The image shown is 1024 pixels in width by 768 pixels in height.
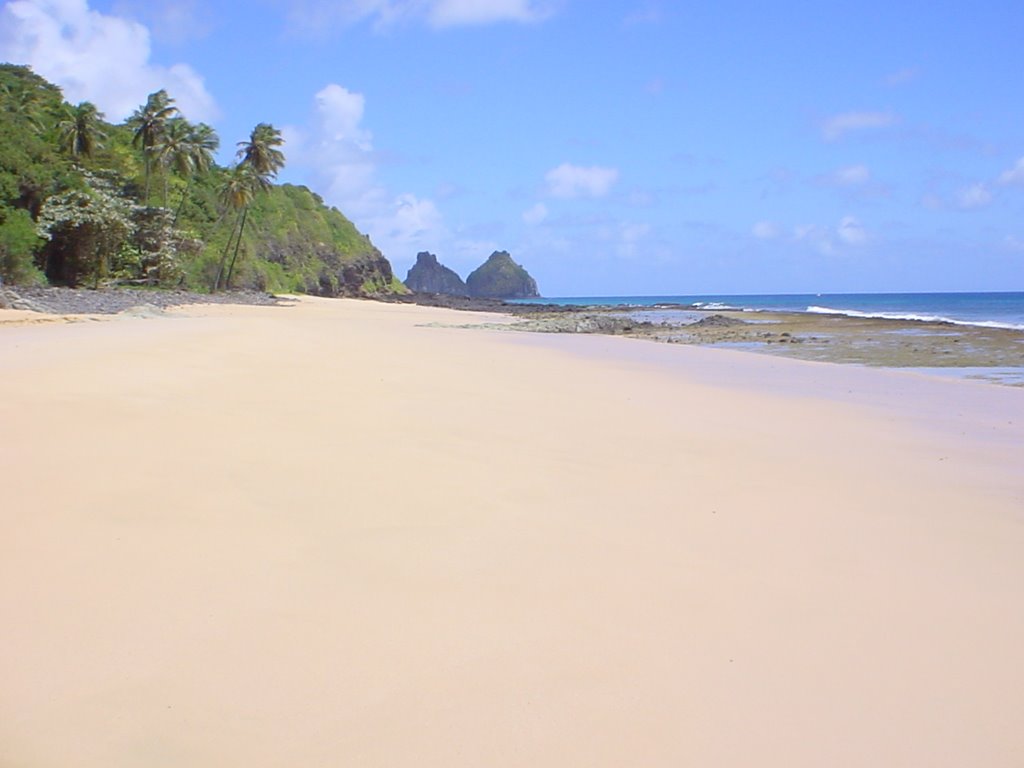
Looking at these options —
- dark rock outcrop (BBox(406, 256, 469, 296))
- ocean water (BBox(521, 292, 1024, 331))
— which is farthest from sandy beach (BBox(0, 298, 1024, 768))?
dark rock outcrop (BBox(406, 256, 469, 296))

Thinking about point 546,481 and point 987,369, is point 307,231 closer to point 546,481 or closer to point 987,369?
point 987,369

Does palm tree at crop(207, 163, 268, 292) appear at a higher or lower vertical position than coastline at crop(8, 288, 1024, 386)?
higher

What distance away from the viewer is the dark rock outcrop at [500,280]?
18212cm

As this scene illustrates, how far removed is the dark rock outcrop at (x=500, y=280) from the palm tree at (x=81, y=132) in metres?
140

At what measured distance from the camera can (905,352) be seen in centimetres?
2106

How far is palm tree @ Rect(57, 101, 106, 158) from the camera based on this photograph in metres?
40.1

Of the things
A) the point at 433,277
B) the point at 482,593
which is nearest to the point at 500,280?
the point at 433,277

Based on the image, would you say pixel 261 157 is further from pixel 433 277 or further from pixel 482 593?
pixel 433 277

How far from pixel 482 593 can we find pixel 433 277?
6998 inches

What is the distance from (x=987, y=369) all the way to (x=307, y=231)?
60.9 metres

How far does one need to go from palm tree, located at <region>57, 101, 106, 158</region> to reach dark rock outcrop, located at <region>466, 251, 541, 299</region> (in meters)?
140

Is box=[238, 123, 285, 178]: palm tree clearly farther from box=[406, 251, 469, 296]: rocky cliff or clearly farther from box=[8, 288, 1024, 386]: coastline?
box=[406, 251, 469, 296]: rocky cliff

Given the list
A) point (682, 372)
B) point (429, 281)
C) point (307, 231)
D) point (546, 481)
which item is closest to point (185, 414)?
point (546, 481)

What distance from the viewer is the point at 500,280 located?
598ft
